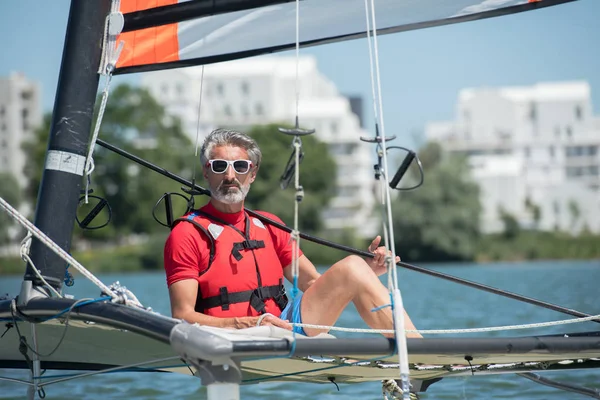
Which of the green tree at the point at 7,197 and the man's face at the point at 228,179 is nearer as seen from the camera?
the man's face at the point at 228,179

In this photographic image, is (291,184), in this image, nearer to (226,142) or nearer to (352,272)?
(226,142)

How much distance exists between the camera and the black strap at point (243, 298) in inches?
163

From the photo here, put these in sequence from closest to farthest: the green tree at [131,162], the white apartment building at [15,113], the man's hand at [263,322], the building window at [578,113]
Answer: the man's hand at [263,322] → the green tree at [131,162] → the white apartment building at [15,113] → the building window at [578,113]

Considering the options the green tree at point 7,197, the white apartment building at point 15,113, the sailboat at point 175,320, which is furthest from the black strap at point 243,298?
the white apartment building at point 15,113

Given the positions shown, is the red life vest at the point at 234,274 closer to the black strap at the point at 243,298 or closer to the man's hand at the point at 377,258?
the black strap at the point at 243,298

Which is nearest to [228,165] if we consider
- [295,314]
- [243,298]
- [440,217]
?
[243,298]

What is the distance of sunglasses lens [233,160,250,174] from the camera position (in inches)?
165

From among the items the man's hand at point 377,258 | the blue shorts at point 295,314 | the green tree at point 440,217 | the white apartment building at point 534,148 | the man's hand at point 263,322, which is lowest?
the man's hand at point 263,322

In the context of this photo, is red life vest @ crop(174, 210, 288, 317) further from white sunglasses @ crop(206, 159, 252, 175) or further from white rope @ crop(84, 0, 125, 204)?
white rope @ crop(84, 0, 125, 204)

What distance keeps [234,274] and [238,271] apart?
25 millimetres

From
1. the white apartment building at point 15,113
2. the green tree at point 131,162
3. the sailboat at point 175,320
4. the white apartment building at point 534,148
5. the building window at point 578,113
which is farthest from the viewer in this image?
the building window at point 578,113

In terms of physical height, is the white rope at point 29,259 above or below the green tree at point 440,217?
below

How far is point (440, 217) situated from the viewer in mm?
49438

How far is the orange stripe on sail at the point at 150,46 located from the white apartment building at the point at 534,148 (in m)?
62.0
